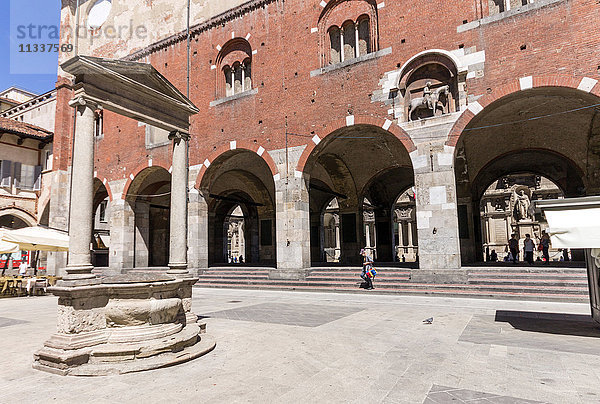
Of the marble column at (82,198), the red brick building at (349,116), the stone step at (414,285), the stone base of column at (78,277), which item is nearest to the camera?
the stone base of column at (78,277)

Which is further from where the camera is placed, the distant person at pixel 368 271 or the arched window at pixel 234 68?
the arched window at pixel 234 68

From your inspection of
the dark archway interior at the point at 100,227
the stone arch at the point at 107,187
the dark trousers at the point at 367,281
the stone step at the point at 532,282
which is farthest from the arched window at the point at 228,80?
the stone step at the point at 532,282

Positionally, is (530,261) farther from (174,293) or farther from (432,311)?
(174,293)

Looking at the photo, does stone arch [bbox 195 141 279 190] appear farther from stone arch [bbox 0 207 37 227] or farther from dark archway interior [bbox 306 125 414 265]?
stone arch [bbox 0 207 37 227]

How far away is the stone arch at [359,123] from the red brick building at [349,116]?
0.06 m

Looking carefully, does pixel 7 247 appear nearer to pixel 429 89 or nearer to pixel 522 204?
pixel 429 89

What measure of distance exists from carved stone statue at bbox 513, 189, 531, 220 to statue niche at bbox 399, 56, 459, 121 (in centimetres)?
2358

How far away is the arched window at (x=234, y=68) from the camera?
683 inches

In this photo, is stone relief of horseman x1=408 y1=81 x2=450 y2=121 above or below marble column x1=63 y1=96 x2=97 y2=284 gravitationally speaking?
above

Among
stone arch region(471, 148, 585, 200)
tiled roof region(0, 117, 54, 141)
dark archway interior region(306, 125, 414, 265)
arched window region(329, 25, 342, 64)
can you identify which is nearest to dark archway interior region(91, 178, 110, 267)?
tiled roof region(0, 117, 54, 141)

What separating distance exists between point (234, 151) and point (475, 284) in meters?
11.2

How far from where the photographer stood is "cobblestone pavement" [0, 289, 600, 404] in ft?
12.2

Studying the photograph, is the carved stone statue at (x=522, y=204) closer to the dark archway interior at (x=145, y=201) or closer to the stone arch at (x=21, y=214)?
the dark archway interior at (x=145, y=201)

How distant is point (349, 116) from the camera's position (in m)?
14.1
